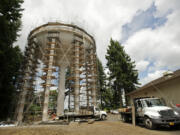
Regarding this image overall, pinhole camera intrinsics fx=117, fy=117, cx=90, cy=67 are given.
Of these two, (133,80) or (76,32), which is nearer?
(76,32)

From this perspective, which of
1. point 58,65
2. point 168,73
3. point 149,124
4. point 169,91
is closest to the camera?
point 149,124

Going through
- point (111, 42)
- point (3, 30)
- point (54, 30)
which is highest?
point (111, 42)

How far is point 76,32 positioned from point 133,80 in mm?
18777

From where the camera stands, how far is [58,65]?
2859 cm

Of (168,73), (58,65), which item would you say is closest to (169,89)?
(168,73)

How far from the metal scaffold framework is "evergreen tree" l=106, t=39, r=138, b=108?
7.12m

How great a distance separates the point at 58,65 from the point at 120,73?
16.0 metres

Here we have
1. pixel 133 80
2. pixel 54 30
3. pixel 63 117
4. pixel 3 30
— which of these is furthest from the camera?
pixel 133 80

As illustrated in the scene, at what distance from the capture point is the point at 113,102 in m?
31.2

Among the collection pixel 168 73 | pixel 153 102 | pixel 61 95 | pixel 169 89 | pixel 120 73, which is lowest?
pixel 153 102

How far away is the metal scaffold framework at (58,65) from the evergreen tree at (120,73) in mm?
7124

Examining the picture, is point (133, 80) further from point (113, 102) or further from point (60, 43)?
point (60, 43)

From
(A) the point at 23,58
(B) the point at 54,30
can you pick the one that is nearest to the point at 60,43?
(B) the point at 54,30

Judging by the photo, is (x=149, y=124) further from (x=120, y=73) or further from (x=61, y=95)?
(x=120, y=73)
